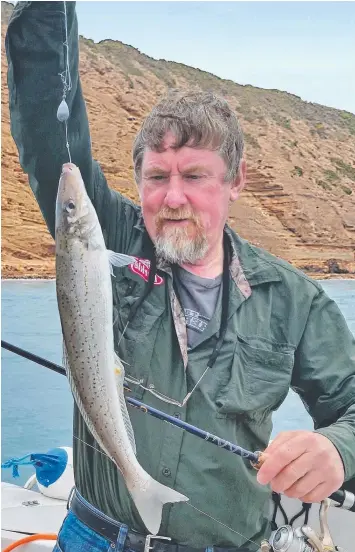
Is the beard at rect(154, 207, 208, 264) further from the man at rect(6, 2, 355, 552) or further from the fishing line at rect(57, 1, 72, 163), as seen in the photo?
the fishing line at rect(57, 1, 72, 163)

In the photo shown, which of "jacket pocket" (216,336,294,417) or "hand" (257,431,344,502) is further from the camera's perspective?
"jacket pocket" (216,336,294,417)

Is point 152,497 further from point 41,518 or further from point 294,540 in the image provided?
point 41,518

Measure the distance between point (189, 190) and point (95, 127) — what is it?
122ft

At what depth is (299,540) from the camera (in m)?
1.68

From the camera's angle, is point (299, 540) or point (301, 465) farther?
point (299, 540)

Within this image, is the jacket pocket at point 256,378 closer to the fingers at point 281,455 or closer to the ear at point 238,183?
the fingers at point 281,455

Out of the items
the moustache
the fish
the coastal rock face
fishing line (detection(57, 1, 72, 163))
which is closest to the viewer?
the fish

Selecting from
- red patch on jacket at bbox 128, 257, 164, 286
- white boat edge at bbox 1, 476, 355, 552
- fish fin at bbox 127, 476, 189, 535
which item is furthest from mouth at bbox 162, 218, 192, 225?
white boat edge at bbox 1, 476, 355, 552

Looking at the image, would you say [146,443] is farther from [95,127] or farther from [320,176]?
[320,176]

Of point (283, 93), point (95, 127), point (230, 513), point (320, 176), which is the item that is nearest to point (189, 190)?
point (230, 513)

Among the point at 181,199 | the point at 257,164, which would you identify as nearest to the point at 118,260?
the point at 181,199

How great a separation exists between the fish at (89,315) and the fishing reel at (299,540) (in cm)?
58

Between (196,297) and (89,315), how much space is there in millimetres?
466

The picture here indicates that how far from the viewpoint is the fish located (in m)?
1.11
